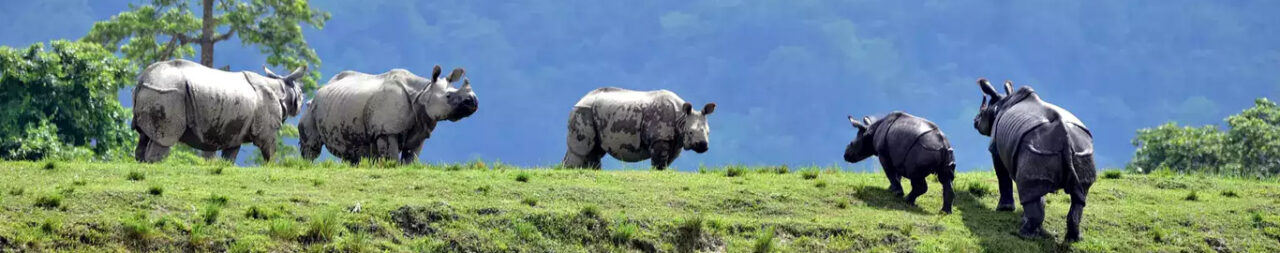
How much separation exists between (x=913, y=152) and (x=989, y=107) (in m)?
1.84

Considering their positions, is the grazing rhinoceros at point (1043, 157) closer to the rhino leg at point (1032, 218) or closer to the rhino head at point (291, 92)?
the rhino leg at point (1032, 218)

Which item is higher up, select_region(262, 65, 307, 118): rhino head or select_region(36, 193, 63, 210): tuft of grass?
select_region(262, 65, 307, 118): rhino head

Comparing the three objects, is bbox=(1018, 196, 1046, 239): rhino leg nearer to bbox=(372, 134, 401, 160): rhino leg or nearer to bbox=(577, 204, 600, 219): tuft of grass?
bbox=(577, 204, 600, 219): tuft of grass

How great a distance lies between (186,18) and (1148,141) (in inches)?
1082

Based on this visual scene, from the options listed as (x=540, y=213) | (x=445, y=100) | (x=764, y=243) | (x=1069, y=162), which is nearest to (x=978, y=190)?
(x=1069, y=162)

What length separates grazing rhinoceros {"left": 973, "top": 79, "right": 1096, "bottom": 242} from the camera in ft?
57.7

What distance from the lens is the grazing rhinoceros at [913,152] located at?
19594 mm

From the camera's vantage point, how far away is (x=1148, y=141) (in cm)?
4541

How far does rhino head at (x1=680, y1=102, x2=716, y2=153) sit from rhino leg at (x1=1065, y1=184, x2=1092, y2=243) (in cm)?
790

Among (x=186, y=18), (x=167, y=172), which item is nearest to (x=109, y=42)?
(x=186, y=18)

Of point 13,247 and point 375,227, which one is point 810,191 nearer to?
point 375,227

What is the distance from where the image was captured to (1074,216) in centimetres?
1789

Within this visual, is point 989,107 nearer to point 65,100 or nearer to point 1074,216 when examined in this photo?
point 1074,216

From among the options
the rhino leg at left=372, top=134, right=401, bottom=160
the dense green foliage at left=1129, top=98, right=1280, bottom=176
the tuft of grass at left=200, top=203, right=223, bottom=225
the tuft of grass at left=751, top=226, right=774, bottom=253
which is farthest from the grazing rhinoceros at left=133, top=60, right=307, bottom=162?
the dense green foliage at left=1129, top=98, right=1280, bottom=176
